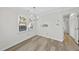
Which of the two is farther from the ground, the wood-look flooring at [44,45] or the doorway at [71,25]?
the doorway at [71,25]

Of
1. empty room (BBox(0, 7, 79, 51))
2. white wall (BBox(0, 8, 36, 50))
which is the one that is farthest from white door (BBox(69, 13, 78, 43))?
white wall (BBox(0, 8, 36, 50))

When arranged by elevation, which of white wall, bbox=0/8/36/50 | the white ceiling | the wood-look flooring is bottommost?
the wood-look flooring

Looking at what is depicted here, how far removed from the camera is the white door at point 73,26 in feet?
8.20

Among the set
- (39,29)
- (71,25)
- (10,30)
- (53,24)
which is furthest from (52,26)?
(10,30)

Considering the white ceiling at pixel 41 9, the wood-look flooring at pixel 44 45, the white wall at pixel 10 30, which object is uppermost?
the white ceiling at pixel 41 9

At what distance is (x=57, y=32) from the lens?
2600mm

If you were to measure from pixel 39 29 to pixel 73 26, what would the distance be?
915 mm

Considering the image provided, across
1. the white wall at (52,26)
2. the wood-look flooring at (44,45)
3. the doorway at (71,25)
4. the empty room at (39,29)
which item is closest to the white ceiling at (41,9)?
the empty room at (39,29)

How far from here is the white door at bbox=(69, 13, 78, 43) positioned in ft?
8.20

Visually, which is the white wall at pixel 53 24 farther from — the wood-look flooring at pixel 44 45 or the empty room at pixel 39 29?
the wood-look flooring at pixel 44 45

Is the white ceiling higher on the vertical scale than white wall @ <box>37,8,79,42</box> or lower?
higher

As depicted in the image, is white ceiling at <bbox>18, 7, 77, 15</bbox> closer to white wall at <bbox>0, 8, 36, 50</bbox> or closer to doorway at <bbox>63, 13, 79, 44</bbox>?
white wall at <bbox>0, 8, 36, 50</bbox>
